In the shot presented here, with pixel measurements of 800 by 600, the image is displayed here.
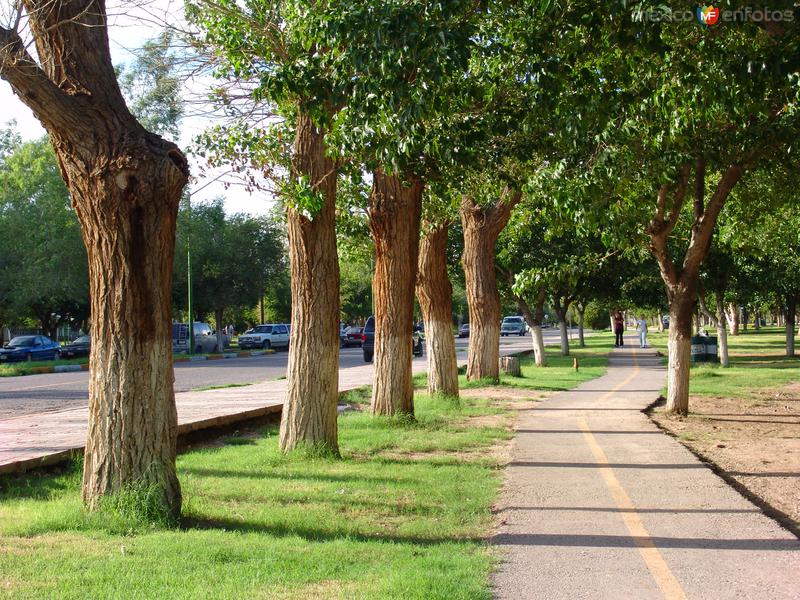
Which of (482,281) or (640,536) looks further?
(482,281)

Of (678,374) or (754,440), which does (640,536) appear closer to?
(754,440)

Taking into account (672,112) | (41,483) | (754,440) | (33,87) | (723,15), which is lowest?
(754,440)

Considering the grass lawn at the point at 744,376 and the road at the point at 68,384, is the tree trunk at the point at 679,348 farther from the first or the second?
the road at the point at 68,384

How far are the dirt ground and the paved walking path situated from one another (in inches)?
20.6

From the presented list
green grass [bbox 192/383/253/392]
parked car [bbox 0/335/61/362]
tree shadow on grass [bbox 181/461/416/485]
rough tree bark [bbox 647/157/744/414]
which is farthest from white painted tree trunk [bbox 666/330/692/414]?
parked car [bbox 0/335/61/362]

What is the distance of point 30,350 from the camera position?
3834cm

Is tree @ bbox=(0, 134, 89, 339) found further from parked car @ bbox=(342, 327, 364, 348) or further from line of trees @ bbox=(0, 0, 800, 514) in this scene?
line of trees @ bbox=(0, 0, 800, 514)

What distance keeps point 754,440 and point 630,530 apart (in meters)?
7.33

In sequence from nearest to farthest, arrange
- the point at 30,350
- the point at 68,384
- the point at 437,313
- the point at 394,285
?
the point at 394,285, the point at 437,313, the point at 68,384, the point at 30,350

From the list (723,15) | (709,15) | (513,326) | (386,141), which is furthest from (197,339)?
(513,326)

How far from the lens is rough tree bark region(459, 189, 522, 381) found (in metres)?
21.6

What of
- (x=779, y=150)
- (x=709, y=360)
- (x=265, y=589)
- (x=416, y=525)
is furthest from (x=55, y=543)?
(x=709, y=360)

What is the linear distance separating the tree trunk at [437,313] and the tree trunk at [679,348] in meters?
4.06

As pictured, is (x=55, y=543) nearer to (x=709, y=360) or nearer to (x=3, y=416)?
(x=3, y=416)
